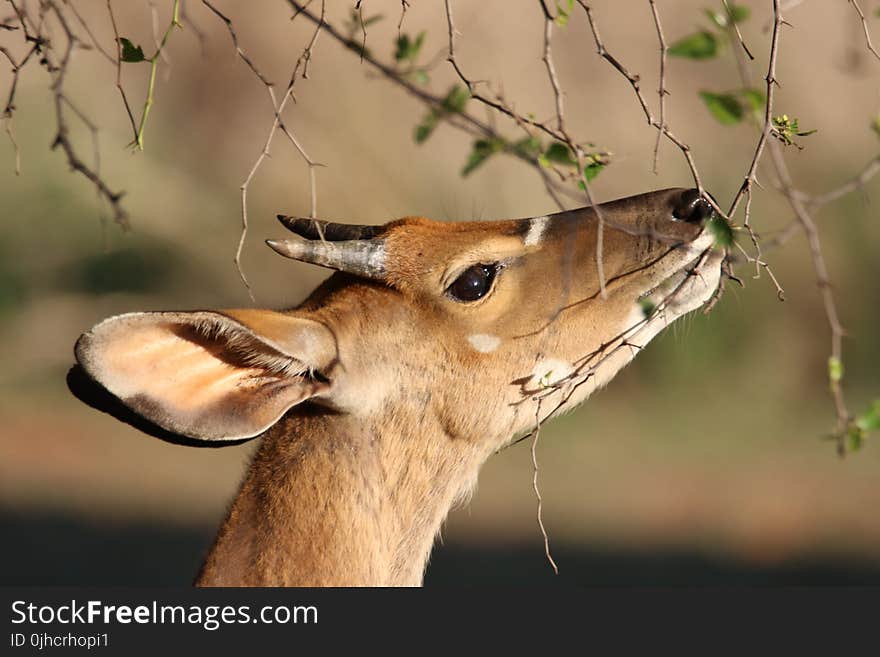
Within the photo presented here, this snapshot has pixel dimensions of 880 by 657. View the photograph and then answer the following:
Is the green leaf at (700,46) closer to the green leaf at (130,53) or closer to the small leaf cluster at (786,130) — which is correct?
the small leaf cluster at (786,130)

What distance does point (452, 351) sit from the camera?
4688mm

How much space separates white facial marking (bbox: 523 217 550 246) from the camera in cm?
482

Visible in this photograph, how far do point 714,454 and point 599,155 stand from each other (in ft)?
25.9

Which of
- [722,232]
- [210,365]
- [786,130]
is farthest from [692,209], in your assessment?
[210,365]

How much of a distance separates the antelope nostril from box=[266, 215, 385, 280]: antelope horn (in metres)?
1.06

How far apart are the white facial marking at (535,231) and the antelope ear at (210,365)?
84 centimetres

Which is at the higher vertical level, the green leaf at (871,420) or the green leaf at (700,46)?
the green leaf at (700,46)

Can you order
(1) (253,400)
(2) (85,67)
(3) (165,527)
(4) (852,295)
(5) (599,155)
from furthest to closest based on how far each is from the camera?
(2) (85,67) → (4) (852,295) → (3) (165,527) → (1) (253,400) → (5) (599,155)

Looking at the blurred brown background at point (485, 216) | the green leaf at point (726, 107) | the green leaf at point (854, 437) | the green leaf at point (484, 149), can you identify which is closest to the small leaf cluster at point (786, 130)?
the green leaf at point (484, 149)

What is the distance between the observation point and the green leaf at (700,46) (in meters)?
2.84

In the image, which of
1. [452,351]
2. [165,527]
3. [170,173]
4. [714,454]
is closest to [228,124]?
[170,173]

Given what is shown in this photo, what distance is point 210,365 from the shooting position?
172 inches

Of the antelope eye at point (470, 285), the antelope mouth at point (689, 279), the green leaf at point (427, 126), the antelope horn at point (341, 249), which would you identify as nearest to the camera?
the green leaf at point (427, 126)

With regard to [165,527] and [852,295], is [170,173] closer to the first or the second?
[165,527]
